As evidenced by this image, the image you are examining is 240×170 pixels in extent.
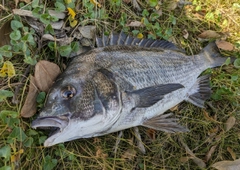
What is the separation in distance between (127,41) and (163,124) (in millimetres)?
884

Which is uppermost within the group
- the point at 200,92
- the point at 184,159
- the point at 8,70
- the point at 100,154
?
the point at 8,70

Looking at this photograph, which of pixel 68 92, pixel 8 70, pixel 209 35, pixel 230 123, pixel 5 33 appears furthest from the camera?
pixel 209 35

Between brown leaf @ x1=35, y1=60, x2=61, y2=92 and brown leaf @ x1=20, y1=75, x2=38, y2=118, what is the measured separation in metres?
0.05

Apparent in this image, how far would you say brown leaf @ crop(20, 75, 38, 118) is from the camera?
238 centimetres


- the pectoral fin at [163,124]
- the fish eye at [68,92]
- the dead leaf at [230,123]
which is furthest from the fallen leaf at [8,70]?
the dead leaf at [230,123]

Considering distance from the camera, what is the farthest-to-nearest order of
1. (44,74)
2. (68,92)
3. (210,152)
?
(210,152)
(44,74)
(68,92)

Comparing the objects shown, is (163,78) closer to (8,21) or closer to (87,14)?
(87,14)

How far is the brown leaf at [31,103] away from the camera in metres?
2.38

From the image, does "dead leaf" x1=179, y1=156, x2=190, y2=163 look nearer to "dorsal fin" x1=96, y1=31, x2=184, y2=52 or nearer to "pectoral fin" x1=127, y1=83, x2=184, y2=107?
"pectoral fin" x1=127, y1=83, x2=184, y2=107

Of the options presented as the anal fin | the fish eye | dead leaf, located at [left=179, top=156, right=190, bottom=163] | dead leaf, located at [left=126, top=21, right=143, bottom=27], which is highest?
dead leaf, located at [left=126, top=21, right=143, bottom=27]

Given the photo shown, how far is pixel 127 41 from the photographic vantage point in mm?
2883

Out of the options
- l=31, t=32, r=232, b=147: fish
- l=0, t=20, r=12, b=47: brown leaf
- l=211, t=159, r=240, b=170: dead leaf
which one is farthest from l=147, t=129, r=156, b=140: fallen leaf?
l=0, t=20, r=12, b=47: brown leaf

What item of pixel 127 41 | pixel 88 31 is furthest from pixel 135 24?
A: pixel 88 31

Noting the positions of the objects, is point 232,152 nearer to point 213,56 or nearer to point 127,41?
point 213,56
